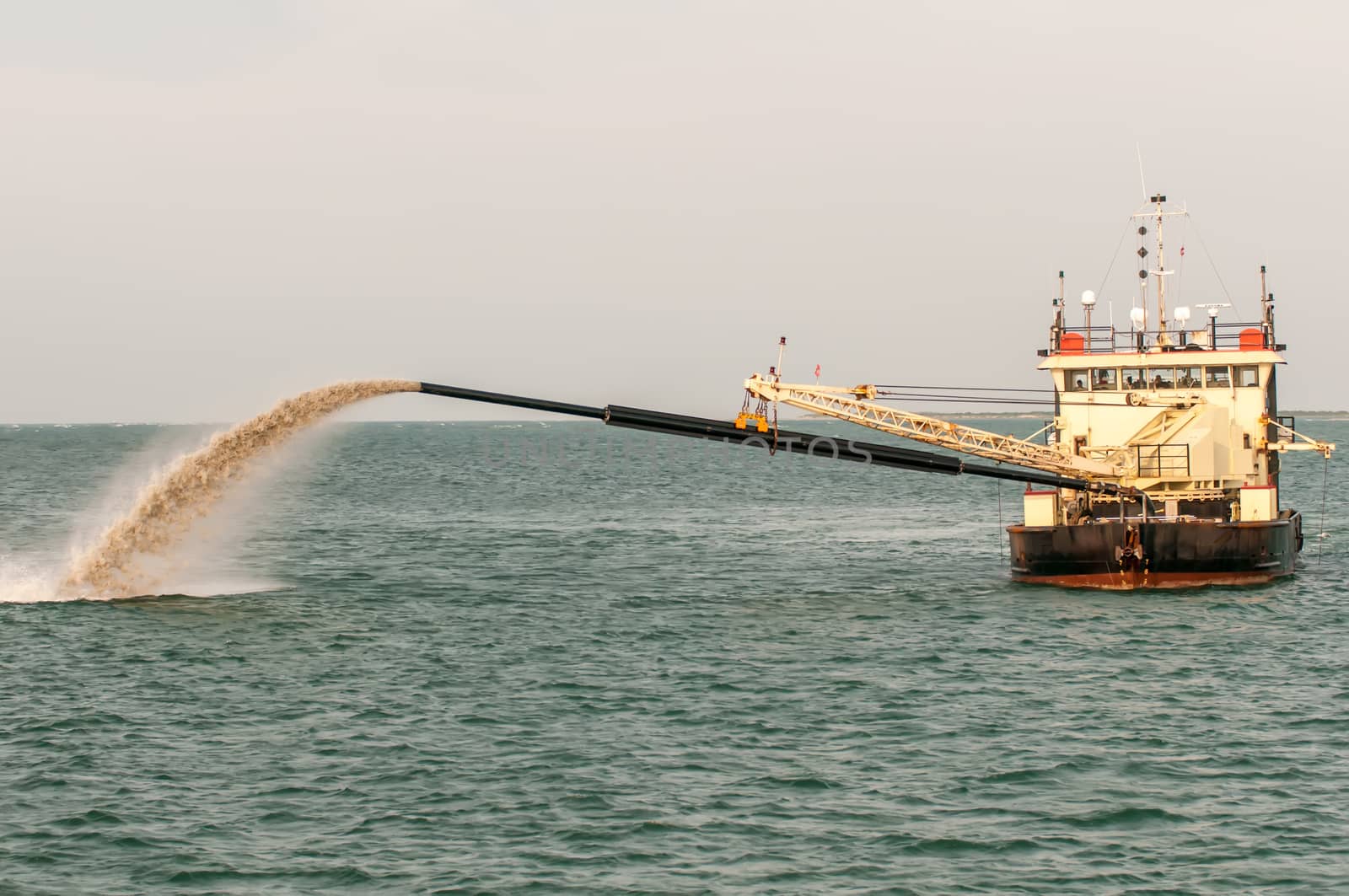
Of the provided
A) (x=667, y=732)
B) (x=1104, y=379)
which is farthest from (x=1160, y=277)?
(x=667, y=732)

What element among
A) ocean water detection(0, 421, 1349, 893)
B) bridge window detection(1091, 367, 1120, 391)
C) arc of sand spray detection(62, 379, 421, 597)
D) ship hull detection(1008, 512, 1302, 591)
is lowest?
ocean water detection(0, 421, 1349, 893)

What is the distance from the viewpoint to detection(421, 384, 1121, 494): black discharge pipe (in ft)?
124

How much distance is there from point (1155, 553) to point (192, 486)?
2968 cm

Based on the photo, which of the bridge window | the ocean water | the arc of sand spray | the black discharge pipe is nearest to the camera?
the ocean water

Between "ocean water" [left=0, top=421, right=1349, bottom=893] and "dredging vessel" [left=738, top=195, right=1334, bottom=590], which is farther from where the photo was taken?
"dredging vessel" [left=738, top=195, right=1334, bottom=590]

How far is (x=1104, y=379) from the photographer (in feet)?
168

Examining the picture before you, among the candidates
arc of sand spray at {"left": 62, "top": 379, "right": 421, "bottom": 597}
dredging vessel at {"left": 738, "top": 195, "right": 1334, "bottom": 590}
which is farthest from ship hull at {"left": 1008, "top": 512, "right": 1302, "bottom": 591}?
arc of sand spray at {"left": 62, "top": 379, "right": 421, "bottom": 597}

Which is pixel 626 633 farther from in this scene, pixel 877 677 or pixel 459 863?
pixel 459 863

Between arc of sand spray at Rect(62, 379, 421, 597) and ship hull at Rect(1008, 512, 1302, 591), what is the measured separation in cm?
2229

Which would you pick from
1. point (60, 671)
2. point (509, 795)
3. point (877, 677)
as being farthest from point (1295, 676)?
point (60, 671)

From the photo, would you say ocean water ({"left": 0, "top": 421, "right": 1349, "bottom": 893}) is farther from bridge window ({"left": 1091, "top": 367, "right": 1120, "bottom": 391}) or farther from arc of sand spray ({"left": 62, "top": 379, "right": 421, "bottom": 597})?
bridge window ({"left": 1091, "top": 367, "right": 1120, "bottom": 391})

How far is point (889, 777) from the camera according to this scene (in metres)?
23.8

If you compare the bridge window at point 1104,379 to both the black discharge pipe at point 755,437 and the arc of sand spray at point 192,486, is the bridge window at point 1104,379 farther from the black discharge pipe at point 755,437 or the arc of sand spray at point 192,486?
the arc of sand spray at point 192,486

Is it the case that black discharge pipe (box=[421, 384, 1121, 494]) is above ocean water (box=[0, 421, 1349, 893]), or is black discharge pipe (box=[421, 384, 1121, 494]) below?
above
